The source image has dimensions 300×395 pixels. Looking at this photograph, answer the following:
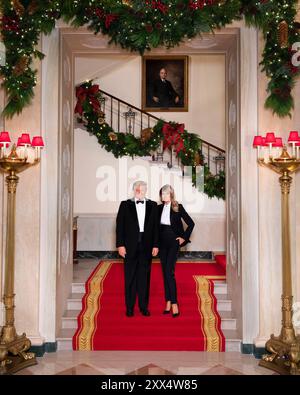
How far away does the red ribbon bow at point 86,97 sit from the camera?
8.45 m

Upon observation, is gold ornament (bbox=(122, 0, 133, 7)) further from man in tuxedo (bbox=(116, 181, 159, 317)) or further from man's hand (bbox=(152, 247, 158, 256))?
man's hand (bbox=(152, 247, 158, 256))

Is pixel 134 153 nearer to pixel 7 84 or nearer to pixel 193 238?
pixel 193 238

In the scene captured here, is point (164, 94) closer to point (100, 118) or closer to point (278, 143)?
point (100, 118)

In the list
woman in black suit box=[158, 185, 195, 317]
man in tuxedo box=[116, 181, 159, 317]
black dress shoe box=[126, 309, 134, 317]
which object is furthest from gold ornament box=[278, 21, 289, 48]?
black dress shoe box=[126, 309, 134, 317]

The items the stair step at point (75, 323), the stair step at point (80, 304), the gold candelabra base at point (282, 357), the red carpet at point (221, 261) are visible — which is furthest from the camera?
the red carpet at point (221, 261)

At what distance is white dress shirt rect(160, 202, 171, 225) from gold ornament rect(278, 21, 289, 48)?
2331 mm

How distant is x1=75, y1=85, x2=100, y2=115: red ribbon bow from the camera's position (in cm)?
845

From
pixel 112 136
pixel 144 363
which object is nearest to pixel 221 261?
pixel 144 363

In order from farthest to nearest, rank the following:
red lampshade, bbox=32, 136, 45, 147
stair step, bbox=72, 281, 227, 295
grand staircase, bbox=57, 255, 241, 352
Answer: stair step, bbox=72, 281, 227, 295, grand staircase, bbox=57, 255, 241, 352, red lampshade, bbox=32, 136, 45, 147

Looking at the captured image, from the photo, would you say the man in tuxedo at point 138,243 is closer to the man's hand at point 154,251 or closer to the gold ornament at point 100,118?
the man's hand at point 154,251

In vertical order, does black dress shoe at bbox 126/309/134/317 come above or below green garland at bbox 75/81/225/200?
below

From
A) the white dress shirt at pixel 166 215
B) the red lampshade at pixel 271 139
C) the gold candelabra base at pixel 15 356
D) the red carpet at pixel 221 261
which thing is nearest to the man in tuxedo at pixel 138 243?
the white dress shirt at pixel 166 215

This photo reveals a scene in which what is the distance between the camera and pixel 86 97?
28.1ft

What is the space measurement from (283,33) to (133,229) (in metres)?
2.83
